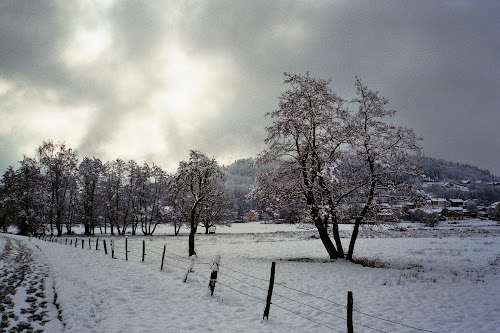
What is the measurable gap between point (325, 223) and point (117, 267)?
13.6 metres

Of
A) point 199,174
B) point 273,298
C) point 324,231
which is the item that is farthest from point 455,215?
point 273,298

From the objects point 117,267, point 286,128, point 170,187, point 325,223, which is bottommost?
point 117,267

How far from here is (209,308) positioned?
10.4 metres

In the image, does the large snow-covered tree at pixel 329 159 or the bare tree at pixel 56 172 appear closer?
the large snow-covered tree at pixel 329 159

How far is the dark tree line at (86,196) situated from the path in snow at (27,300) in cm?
2494

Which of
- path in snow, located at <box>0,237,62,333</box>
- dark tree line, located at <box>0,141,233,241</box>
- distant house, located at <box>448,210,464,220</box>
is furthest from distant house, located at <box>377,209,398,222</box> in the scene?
distant house, located at <box>448,210,464,220</box>

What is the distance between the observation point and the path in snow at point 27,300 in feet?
26.8

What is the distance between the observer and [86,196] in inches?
1964

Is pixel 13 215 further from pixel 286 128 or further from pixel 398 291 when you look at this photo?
pixel 398 291

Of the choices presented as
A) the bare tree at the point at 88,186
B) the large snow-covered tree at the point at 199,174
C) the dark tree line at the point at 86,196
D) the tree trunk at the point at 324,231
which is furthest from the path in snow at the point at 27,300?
the bare tree at the point at 88,186

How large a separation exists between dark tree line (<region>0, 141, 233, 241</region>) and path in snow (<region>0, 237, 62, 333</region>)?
24.9 meters

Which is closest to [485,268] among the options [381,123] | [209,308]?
[381,123]

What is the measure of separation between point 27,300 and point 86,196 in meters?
44.5

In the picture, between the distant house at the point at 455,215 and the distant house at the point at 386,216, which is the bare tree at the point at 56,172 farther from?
the distant house at the point at 455,215
